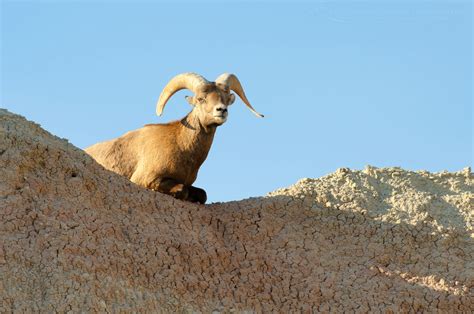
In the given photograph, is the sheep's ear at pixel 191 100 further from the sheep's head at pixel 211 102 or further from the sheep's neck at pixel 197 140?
the sheep's neck at pixel 197 140

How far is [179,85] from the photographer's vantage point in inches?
658

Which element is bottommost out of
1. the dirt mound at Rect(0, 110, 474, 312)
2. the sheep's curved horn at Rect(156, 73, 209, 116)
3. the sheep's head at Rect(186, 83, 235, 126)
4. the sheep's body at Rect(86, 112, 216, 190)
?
the dirt mound at Rect(0, 110, 474, 312)

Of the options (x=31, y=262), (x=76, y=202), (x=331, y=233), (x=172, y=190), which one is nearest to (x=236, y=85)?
(x=172, y=190)

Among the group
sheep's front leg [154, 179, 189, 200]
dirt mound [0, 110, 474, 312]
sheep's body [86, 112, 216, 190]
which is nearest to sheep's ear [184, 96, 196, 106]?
sheep's body [86, 112, 216, 190]

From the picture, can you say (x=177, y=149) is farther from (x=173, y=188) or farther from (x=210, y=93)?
(x=210, y=93)

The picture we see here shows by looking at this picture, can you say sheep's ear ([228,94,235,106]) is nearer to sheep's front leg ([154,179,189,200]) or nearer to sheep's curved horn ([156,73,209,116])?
sheep's curved horn ([156,73,209,116])

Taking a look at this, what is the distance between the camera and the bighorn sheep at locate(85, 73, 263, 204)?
15914 mm

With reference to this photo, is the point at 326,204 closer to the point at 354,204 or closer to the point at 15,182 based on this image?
the point at 354,204

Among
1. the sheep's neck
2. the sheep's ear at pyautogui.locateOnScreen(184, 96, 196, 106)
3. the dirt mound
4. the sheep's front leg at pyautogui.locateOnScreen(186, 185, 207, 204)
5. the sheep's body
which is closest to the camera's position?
the dirt mound

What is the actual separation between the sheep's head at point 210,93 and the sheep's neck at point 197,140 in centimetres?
12

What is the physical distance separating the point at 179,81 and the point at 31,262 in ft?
18.3

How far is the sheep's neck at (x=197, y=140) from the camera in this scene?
1619cm

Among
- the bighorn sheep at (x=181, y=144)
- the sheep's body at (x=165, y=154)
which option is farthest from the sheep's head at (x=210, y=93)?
the sheep's body at (x=165, y=154)

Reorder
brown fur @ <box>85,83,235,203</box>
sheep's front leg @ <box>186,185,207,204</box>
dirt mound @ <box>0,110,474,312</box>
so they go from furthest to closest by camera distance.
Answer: brown fur @ <box>85,83,235,203</box> < sheep's front leg @ <box>186,185,207,204</box> < dirt mound @ <box>0,110,474,312</box>
